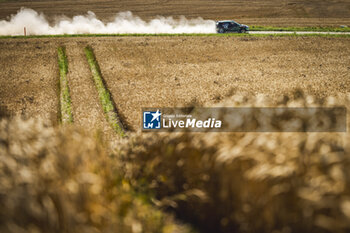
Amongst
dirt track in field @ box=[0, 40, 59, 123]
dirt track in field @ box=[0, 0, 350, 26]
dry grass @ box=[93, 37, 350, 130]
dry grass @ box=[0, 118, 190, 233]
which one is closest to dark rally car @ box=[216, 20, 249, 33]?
dry grass @ box=[93, 37, 350, 130]

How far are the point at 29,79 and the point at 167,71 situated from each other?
285 inches

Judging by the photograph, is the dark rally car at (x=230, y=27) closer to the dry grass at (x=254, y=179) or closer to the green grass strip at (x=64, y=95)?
the green grass strip at (x=64, y=95)

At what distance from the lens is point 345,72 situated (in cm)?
1645

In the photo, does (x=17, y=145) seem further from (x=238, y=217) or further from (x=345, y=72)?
(x=345, y=72)

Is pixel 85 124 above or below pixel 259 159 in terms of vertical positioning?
below

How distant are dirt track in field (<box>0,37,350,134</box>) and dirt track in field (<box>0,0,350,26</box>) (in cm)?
2406

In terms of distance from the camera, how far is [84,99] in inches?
500

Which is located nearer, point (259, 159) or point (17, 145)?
point (259, 159)

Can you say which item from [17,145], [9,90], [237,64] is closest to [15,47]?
[9,90]

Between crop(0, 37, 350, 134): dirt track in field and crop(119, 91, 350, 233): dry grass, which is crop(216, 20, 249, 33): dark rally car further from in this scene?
crop(119, 91, 350, 233): dry grass

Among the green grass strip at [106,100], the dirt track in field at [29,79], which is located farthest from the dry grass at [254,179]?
the dirt track in field at [29,79]

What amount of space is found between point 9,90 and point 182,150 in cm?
1242

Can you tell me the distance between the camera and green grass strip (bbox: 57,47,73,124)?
1081 cm

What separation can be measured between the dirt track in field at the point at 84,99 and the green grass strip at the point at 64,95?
0.17 metres
